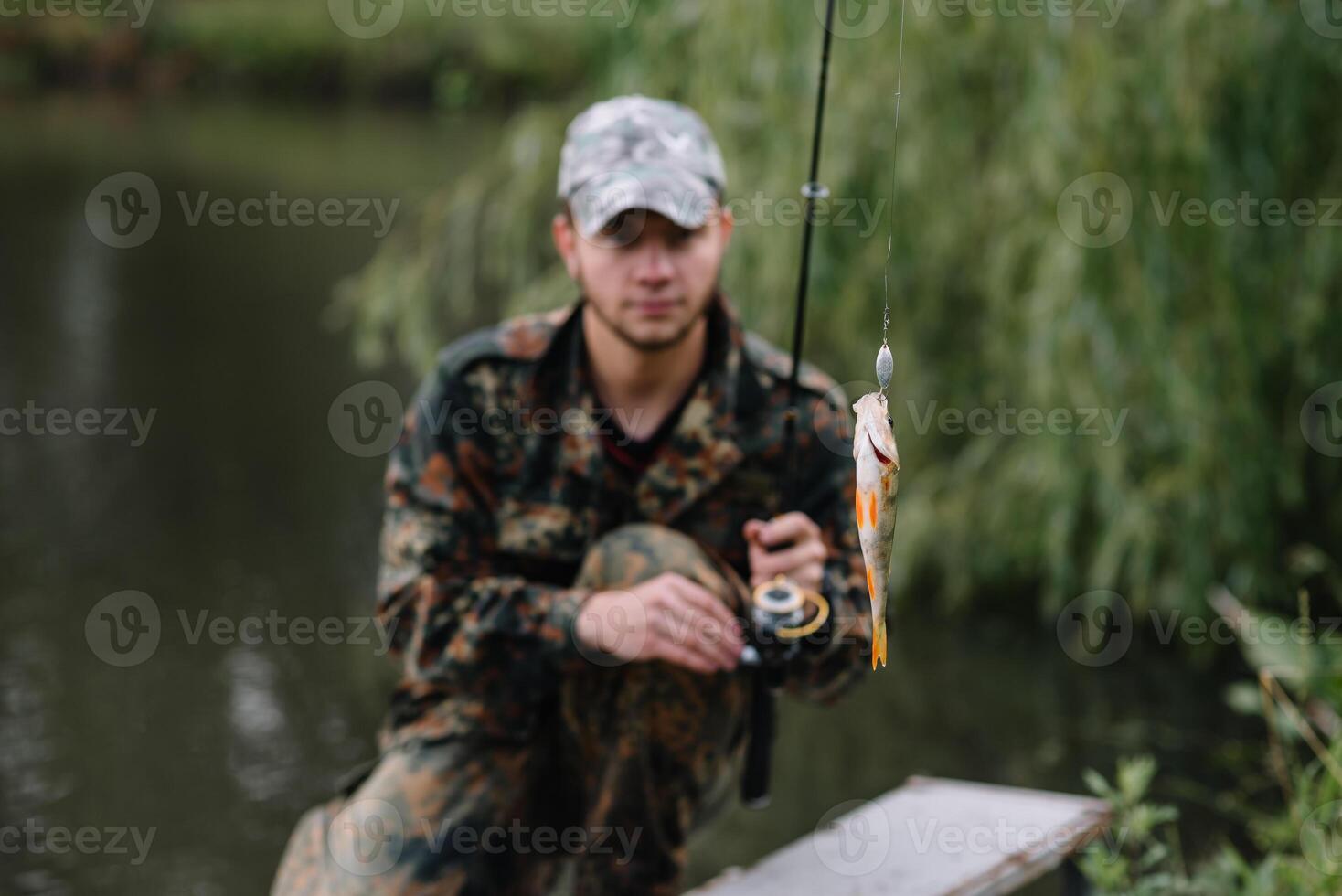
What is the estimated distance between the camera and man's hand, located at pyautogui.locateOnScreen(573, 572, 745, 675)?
2.21m

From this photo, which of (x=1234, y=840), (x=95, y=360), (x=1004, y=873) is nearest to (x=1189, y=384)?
(x=1234, y=840)

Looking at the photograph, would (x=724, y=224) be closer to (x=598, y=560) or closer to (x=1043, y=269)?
(x=598, y=560)

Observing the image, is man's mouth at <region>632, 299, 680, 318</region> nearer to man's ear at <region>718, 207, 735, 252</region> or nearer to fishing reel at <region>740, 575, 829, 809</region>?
man's ear at <region>718, 207, 735, 252</region>

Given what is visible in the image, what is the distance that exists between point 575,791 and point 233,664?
274 centimetres

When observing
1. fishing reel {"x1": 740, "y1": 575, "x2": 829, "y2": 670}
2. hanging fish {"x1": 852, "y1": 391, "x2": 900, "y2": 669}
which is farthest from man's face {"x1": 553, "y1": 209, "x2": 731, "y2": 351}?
hanging fish {"x1": 852, "y1": 391, "x2": 900, "y2": 669}

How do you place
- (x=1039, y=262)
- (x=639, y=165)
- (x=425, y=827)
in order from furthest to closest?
(x=1039, y=262), (x=639, y=165), (x=425, y=827)

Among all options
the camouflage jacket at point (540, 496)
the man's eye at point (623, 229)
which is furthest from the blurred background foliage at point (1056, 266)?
the man's eye at point (623, 229)

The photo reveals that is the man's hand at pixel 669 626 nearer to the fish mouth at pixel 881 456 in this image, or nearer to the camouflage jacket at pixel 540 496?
the camouflage jacket at pixel 540 496

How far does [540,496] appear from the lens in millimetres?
2527

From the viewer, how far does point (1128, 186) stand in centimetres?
423

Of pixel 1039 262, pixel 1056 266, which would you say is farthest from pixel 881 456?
pixel 1039 262

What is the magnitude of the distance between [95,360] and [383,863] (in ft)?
20.7

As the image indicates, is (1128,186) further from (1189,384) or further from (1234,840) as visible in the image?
(1234,840)

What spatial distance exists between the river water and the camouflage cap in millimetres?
1951
